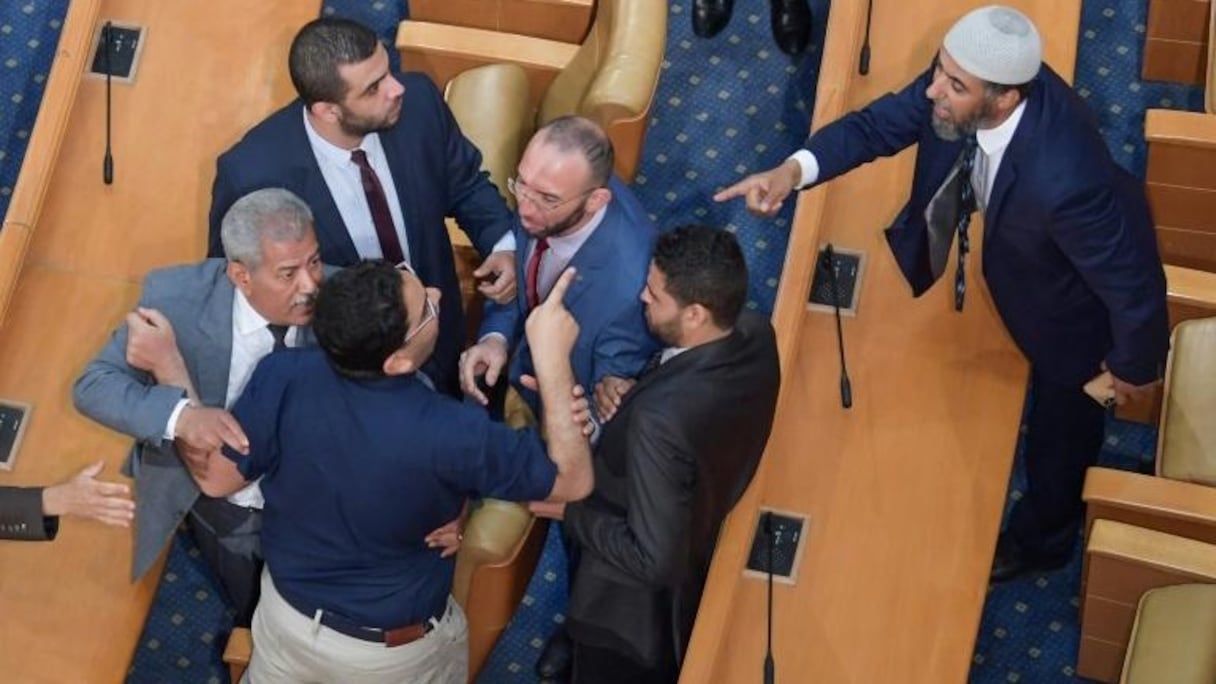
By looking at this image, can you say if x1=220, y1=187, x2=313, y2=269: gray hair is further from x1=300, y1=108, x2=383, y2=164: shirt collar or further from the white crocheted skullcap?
the white crocheted skullcap

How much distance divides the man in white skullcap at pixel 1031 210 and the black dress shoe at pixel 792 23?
94cm

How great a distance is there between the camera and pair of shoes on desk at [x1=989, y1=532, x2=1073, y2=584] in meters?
3.59

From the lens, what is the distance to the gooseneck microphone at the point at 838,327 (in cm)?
330

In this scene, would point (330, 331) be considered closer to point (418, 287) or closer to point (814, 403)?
point (418, 287)

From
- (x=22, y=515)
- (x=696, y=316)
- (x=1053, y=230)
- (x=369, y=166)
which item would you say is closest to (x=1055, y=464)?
(x=1053, y=230)

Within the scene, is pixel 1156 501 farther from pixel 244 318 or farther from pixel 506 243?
pixel 244 318

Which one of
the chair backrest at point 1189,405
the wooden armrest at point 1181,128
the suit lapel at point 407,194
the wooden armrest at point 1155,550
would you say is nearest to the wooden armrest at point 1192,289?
the chair backrest at point 1189,405

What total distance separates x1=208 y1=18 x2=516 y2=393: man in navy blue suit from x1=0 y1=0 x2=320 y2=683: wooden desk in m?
0.45

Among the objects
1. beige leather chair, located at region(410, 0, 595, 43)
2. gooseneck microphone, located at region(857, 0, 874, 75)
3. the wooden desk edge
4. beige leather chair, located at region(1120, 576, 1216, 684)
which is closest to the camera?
beige leather chair, located at region(1120, 576, 1216, 684)

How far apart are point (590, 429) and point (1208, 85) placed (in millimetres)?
1586

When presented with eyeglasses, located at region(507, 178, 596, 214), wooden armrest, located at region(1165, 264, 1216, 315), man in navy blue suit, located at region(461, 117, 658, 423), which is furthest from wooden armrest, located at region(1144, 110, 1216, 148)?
eyeglasses, located at region(507, 178, 596, 214)

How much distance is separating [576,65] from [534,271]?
684 millimetres

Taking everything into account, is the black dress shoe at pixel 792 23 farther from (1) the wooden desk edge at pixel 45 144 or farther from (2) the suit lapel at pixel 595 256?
(1) the wooden desk edge at pixel 45 144

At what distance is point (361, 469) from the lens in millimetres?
2670
